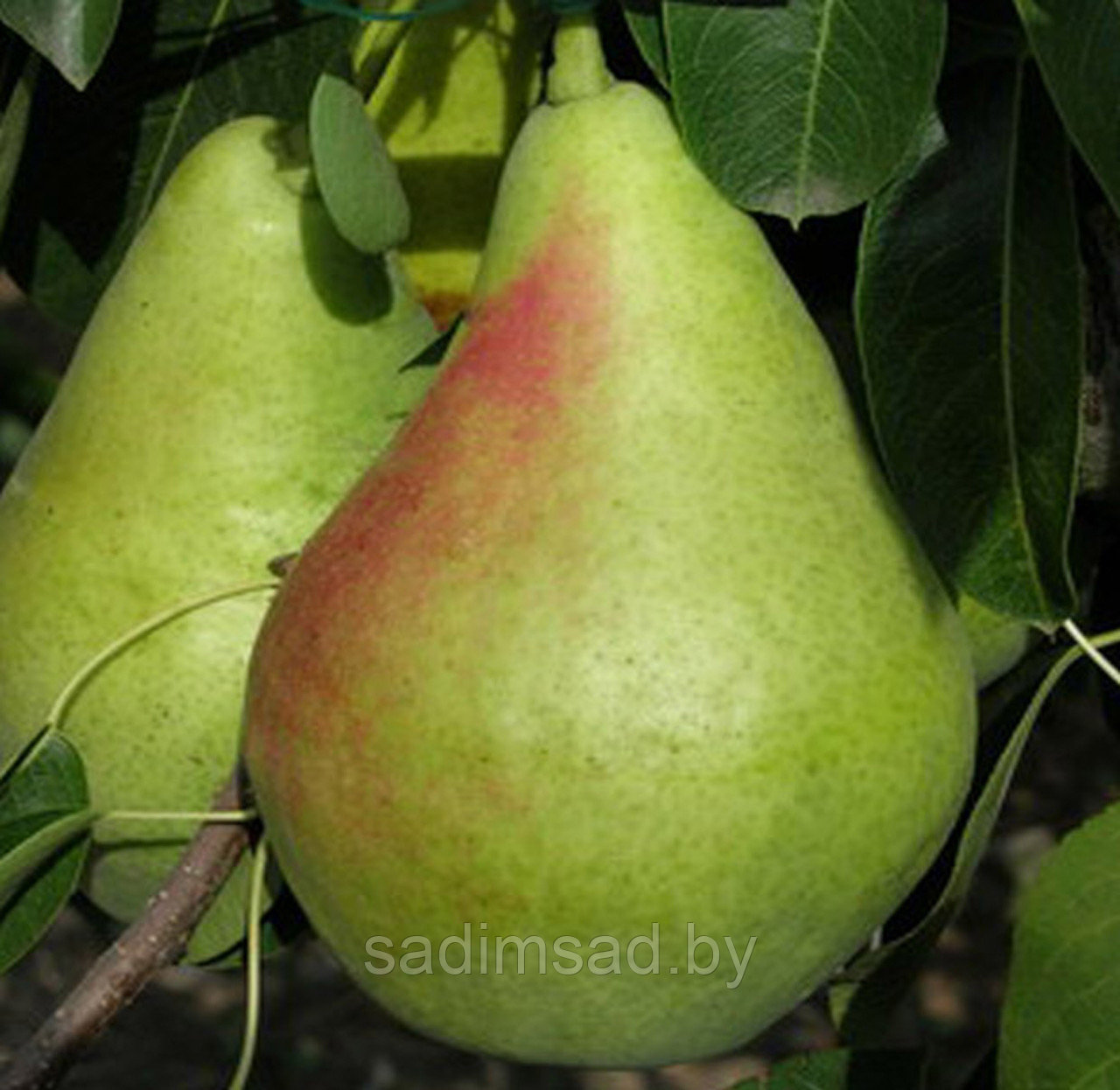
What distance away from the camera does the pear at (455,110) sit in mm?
1167

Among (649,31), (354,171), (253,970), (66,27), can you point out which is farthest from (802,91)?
(253,970)

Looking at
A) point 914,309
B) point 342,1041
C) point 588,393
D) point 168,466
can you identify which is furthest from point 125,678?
point 342,1041

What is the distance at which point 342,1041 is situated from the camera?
3633mm

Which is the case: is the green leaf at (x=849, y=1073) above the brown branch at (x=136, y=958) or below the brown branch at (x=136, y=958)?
below

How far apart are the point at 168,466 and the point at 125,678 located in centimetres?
9

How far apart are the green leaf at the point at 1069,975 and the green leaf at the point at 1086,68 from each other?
258mm

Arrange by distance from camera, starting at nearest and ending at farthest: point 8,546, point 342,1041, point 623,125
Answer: point 623,125, point 8,546, point 342,1041

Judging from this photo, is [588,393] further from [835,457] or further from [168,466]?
[168,466]

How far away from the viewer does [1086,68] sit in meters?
0.89

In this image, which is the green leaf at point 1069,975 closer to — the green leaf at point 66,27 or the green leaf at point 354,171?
the green leaf at point 354,171

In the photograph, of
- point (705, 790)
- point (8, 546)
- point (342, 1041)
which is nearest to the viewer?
point (705, 790)

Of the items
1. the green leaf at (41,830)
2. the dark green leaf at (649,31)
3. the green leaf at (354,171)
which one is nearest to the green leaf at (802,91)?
the dark green leaf at (649,31)

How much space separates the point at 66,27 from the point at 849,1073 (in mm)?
552

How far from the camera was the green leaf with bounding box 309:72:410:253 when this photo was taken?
0.96 metres
